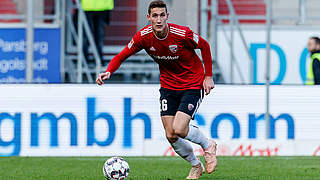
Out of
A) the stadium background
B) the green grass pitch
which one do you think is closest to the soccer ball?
the green grass pitch

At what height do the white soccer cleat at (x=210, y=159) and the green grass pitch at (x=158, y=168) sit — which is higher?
the white soccer cleat at (x=210, y=159)

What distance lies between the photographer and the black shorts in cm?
847

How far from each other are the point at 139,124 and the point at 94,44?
2.97 meters

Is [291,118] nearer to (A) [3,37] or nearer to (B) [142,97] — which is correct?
(B) [142,97]

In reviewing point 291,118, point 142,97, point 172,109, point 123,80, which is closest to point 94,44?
point 123,80

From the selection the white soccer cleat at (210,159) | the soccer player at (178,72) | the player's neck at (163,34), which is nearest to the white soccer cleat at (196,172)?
the soccer player at (178,72)

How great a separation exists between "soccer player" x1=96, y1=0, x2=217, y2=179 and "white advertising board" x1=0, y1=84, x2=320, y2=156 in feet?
12.2

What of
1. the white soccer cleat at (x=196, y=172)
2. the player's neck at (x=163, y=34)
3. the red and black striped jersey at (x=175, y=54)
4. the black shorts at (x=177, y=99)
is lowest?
the white soccer cleat at (x=196, y=172)

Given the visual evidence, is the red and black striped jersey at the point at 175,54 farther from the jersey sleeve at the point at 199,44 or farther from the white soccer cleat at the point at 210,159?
the white soccer cleat at the point at 210,159

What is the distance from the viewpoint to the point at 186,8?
17109mm

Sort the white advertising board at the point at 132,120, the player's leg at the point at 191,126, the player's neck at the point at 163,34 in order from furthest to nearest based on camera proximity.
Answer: the white advertising board at the point at 132,120 → the player's leg at the point at 191,126 → the player's neck at the point at 163,34

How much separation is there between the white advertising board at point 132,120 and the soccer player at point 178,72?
372 centimetres

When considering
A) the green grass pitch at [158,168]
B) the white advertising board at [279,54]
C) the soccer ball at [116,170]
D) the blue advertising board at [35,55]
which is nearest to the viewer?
the soccer ball at [116,170]

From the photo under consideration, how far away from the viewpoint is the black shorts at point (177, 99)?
8.47m
